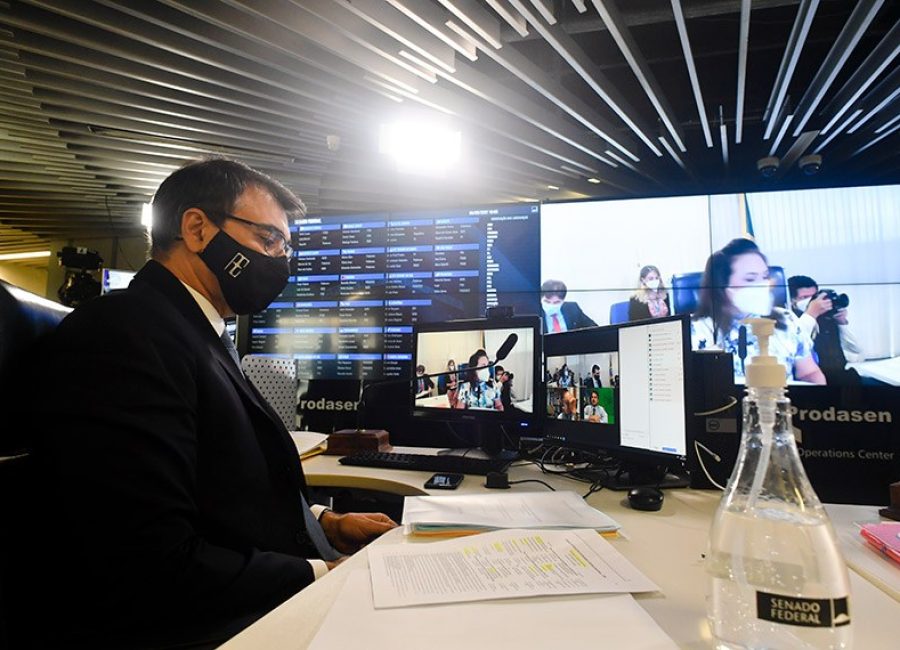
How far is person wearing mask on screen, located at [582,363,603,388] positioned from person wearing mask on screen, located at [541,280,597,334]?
2.62m

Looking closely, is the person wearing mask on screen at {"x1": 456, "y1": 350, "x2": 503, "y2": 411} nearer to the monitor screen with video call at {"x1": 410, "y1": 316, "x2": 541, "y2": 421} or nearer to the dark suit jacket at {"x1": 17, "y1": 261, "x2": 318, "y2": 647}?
the monitor screen with video call at {"x1": 410, "y1": 316, "x2": 541, "y2": 421}

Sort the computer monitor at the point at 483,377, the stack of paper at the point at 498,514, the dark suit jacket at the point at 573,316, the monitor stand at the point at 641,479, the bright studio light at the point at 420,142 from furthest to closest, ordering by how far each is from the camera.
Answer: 1. the dark suit jacket at the point at 573,316
2. the bright studio light at the point at 420,142
3. the computer monitor at the point at 483,377
4. the monitor stand at the point at 641,479
5. the stack of paper at the point at 498,514

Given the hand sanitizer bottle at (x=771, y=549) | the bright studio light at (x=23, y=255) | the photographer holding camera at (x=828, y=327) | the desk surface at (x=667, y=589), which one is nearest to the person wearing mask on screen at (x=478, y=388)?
the desk surface at (x=667, y=589)

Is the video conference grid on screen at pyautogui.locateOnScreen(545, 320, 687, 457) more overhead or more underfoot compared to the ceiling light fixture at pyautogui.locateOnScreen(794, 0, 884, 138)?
more underfoot

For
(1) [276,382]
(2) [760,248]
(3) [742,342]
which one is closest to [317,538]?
(1) [276,382]

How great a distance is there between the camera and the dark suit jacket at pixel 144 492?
0.87 m

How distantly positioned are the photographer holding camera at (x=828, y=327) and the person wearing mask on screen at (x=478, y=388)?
321cm

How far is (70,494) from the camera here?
0.86m

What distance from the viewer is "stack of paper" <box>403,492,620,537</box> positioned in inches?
41.2

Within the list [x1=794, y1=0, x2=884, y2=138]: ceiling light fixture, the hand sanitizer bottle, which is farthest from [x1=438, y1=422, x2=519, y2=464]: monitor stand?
[x1=794, y1=0, x2=884, y2=138]: ceiling light fixture

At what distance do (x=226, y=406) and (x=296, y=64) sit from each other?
8.84 ft

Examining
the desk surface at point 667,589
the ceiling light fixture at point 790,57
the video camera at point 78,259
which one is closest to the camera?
the desk surface at point 667,589

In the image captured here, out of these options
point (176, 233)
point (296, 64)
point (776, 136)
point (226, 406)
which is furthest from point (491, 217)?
point (226, 406)

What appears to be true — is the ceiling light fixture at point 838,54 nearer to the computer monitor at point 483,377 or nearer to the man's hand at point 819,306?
the man's hand at point 819,306
